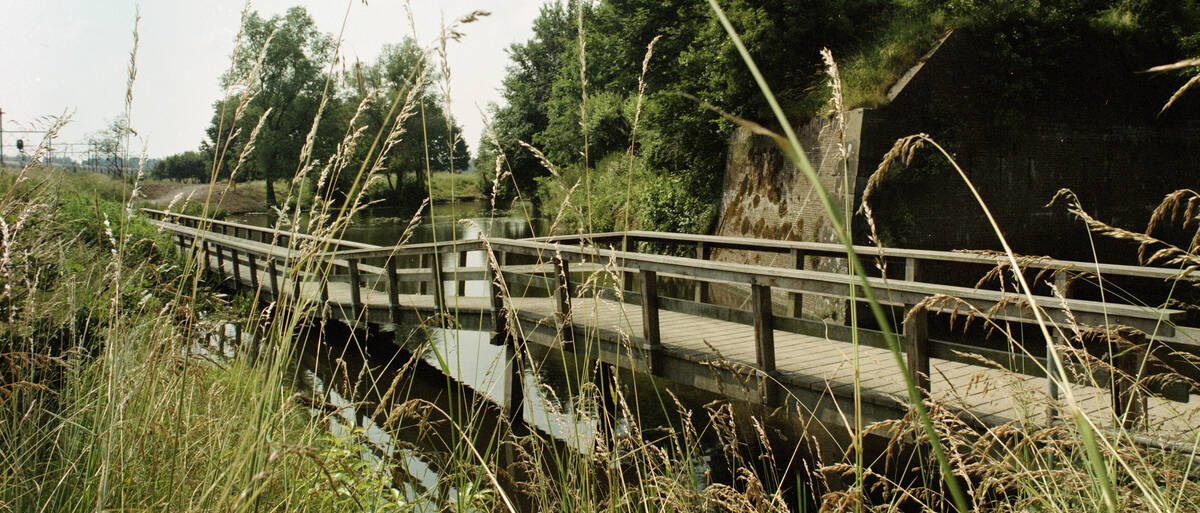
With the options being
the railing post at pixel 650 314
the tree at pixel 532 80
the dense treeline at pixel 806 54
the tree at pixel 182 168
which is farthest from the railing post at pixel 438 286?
the tree at pixel 182 168

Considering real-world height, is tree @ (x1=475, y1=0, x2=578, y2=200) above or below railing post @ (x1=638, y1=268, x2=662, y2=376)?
above

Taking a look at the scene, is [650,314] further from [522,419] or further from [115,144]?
[115,144]

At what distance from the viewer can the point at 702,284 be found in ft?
23.2

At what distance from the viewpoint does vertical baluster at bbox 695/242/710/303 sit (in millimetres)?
7051

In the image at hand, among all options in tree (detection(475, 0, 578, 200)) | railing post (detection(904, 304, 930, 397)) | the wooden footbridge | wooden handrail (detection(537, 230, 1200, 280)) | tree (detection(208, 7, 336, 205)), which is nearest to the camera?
the wooden footbridge

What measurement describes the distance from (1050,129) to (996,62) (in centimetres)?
131

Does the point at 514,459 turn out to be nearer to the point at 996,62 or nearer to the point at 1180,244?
the point at 996,62

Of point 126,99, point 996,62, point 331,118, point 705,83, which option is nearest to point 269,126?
point 331,118

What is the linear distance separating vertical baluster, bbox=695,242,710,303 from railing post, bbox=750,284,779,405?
200 centimetres

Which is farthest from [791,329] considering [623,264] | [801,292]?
[623,264]

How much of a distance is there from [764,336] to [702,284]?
97.2 inches

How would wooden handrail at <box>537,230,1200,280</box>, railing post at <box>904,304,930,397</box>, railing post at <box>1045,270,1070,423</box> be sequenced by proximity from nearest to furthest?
railing post at <box>1045,270,1070,423</box>
railing post at <box>904,304,930,397</box>
wooden handrail at <box>537,230,1200,280</box>

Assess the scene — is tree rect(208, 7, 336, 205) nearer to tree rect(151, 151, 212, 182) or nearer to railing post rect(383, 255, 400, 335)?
railing post rect(383, 255, 400, 335)

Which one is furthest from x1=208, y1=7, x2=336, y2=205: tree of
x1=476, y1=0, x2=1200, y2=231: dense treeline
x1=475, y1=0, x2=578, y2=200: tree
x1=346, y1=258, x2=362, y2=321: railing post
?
x1=346, y1=258, x2=362, y2=321: railing post
